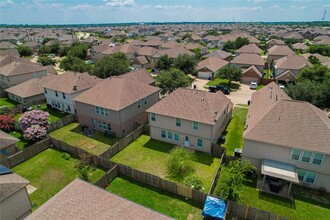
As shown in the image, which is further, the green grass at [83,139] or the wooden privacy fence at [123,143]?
the green grass at [83,139]

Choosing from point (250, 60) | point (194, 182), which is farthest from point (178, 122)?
point (250, 60)

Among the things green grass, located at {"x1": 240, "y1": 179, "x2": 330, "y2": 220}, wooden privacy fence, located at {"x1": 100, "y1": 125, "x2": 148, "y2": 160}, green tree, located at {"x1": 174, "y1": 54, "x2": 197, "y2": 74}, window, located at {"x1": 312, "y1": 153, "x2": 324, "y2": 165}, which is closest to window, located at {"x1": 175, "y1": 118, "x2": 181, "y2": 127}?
wooden privacy fence, located at {"x1": 100, "y1": 125, "x2": 148, "y2": 160}

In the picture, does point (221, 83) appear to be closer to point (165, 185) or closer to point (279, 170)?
point (279, 170)

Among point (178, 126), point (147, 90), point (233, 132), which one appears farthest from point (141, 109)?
point (233, 132)

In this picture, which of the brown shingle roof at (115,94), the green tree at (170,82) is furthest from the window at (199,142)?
the green tree at (170,82)

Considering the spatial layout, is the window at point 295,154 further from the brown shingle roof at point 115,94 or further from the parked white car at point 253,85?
the parked white car at point 253,85

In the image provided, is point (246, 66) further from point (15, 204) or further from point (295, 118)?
point (15, 204)
